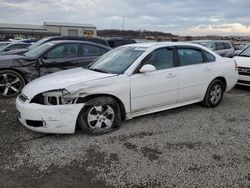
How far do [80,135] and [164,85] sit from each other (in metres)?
1.84

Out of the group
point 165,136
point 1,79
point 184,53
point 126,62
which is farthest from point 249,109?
point 1,79

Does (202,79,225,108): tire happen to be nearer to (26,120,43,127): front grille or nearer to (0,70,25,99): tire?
(26,120,43,127): front grille

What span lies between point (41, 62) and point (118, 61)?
304cm

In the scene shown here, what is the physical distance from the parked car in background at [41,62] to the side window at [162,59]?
3.21 metres

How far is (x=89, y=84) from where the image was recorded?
14.4 ft

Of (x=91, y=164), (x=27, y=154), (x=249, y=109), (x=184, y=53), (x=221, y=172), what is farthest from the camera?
(x=249, y=109)

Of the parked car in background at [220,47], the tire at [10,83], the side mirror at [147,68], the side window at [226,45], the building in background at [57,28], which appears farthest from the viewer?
the building in background at [57,28]

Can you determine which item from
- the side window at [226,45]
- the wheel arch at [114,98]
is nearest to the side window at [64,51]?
the wheel arch at [114,98]

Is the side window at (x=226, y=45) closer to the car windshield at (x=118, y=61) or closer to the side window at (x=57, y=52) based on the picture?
the side window at (x=57, y=52)

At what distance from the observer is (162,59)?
17.5 ft

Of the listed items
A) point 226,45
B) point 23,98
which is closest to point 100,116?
point 23,98

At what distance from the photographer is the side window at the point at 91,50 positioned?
8141 mm

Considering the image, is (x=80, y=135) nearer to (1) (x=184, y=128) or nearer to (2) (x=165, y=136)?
(2) (x=165, y=136)

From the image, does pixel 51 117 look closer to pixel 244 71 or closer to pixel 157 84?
pixel 157 84
